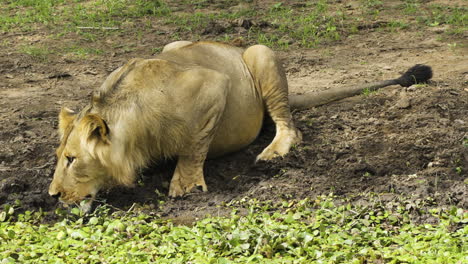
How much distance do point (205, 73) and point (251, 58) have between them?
92 cm

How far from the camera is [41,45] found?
10.6m

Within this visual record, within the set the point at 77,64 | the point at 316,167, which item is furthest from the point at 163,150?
the point at 77,64

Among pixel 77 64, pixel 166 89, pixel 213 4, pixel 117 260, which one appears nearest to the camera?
pixel 117 260

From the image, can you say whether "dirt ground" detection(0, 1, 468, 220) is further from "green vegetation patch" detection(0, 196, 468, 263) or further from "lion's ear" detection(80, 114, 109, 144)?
"lion's ear" detection(80, 114, 109, 144)

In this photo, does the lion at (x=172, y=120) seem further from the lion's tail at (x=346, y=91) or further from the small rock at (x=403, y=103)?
the small rock at (x=403, y=103)

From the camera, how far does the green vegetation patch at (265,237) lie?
4.59m

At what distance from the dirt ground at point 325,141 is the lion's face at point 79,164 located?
0.21 meters

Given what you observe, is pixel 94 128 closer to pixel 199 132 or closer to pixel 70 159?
pixel 70 159

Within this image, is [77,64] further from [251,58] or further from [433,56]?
[433,56]

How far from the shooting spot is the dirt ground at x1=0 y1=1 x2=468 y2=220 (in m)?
5.81

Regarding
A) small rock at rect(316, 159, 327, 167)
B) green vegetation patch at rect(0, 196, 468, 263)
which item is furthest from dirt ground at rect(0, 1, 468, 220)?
green vegetation patch at rect(0, 196, 468, 263)

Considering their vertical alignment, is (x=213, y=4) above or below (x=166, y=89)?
below

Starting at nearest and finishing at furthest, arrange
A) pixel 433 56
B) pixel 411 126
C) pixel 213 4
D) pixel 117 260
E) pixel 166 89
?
1. pixel 117 260
2. pixel 166 89
3. pixel 411 126
4. pixel 433 56
5. pixel 213 4

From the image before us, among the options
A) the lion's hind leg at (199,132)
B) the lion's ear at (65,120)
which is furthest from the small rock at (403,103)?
the lion's ear at (65,120)
